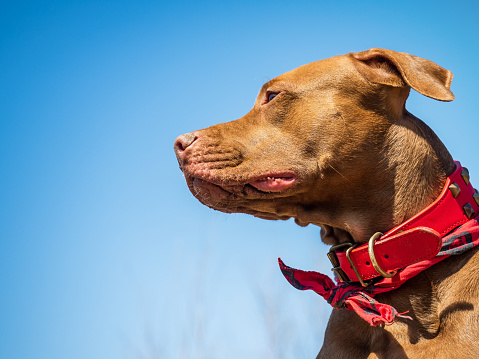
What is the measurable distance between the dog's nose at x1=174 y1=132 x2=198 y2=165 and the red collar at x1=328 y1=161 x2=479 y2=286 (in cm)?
134

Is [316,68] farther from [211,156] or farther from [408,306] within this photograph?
A: [408,306]

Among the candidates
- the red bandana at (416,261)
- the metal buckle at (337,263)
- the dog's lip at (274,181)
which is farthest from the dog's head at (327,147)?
the red bandana at (416,261)

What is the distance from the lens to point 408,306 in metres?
3.33

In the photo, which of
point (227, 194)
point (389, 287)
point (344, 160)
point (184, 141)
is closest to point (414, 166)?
point (344, 160)

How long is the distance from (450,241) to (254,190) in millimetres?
1369

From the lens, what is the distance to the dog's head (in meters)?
3.64

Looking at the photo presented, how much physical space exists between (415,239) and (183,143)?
1.74 meters

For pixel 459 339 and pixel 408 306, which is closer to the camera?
pixel 459 339

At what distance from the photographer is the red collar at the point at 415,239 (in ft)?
10.4

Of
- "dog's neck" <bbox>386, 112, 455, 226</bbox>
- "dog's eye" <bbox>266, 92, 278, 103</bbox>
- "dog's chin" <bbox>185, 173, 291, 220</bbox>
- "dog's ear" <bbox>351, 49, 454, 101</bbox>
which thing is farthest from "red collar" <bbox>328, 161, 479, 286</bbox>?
"dog's eye" <bbox>266, 92, 278, 103</bbox>

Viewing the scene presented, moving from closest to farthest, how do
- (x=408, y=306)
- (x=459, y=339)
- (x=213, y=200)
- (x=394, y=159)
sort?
(x=459, y=339) → (x=408, y=306) → (x=394, y=159) → (x=213, y=200)

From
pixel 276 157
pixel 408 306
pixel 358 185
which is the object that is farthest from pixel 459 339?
pixel 276 157

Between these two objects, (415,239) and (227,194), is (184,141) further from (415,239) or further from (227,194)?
(415,239)

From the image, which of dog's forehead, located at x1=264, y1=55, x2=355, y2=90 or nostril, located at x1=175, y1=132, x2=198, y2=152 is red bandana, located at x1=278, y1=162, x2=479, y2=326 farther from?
nostril, located at x1=175, y1=132, x2=198, y2=152
